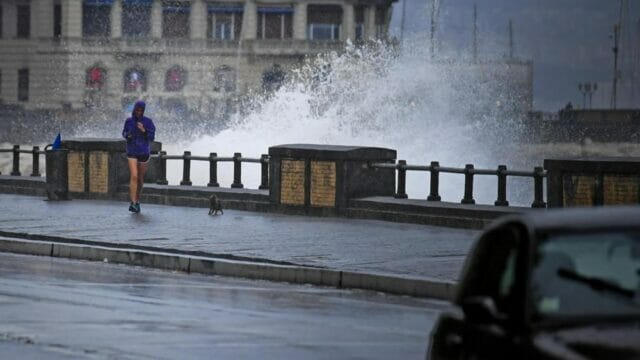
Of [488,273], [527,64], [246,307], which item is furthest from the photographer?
[527,64]

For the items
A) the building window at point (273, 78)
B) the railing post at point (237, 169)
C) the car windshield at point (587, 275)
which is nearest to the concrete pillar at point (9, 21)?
the building window at point (273, 78)

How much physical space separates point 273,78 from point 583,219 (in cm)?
12394

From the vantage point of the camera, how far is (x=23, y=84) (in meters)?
131

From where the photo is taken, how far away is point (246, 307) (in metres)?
15.0

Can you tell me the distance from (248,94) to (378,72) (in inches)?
1253

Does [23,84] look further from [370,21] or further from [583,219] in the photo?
[583,219]

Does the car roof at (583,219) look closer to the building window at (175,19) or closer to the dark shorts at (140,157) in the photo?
the dark shorts at (140,157)

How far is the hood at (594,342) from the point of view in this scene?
620 cm

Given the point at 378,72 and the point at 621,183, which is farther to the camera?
the point at 378,72

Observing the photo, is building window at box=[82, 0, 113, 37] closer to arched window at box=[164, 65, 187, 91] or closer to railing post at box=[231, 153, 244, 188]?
arched window at box=[164, 65, 187, 91]

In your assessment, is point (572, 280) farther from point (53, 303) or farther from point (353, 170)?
point (353, 170)

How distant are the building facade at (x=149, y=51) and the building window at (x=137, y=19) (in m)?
0.11

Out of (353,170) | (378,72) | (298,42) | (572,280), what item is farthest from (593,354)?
(298,42)

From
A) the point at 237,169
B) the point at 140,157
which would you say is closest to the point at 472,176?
the point at 140,157
